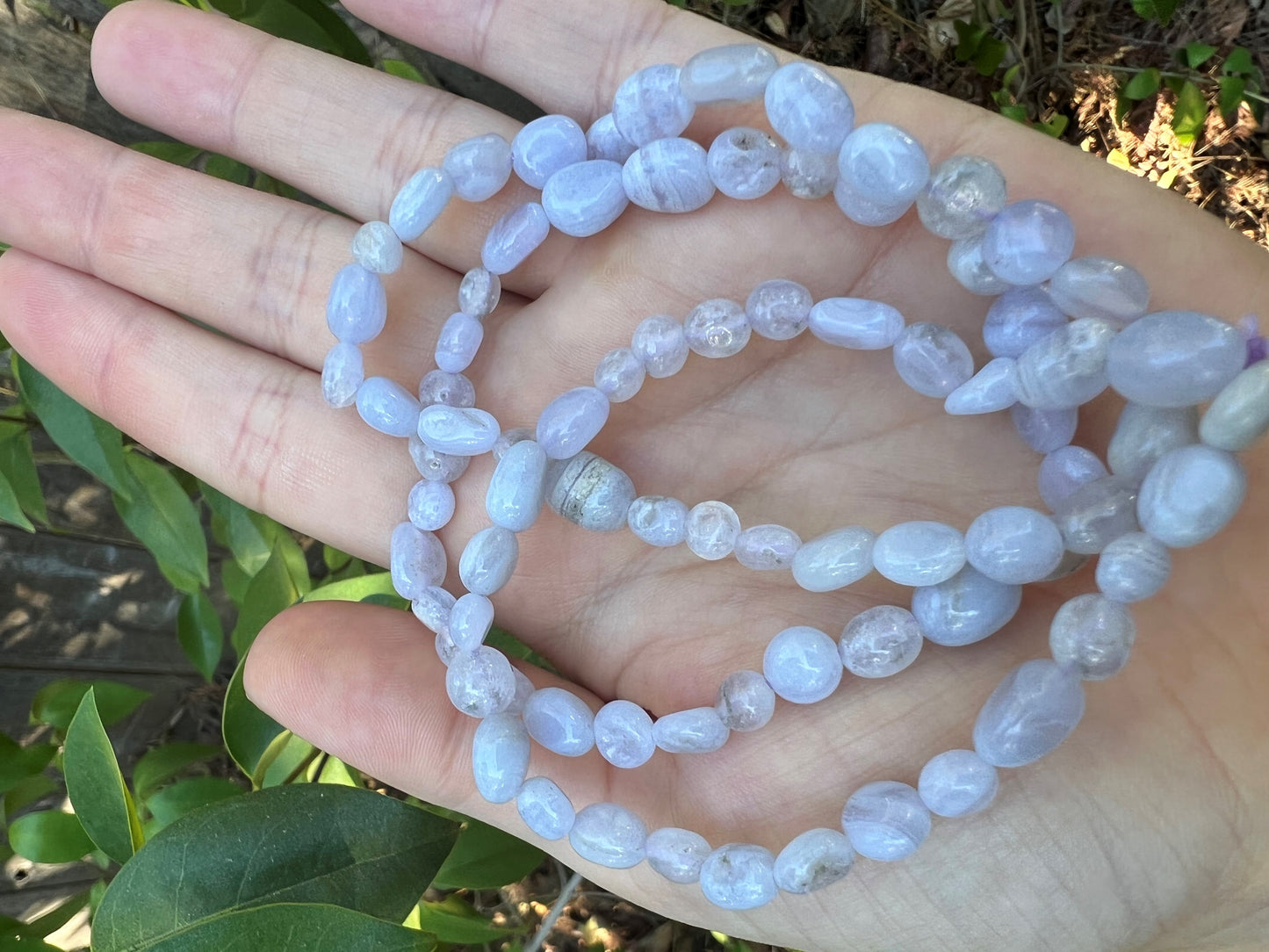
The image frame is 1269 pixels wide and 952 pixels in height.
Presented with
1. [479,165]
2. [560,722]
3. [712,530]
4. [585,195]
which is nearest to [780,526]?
[712,530]

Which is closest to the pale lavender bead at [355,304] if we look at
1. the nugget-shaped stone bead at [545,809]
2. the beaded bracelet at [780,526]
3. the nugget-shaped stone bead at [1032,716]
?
the beaded bracelet at [780,526]

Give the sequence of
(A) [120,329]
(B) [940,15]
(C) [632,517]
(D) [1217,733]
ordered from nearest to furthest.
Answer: (D) [1217,733] → (C) [632,517] → (A) [120,329] → (B) [940,15]

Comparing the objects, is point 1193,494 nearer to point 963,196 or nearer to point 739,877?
point 963,196

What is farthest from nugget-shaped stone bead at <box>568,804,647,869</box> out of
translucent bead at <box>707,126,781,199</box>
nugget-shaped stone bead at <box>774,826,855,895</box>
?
translucent bead at <box>707,126,781,199</box>

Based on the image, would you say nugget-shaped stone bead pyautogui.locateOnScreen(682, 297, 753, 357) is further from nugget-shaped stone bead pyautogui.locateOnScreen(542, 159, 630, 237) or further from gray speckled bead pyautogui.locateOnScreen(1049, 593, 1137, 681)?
gray speckled bead pyautogui.locateOnScreen(1049, 593, 1137, 681)

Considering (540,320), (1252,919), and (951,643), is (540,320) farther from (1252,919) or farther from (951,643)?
(1252,919)

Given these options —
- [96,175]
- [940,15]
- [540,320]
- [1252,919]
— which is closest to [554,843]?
[540,320]

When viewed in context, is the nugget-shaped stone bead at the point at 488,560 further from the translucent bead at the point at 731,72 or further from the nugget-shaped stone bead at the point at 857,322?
the translucent bead at the point at 731,72
